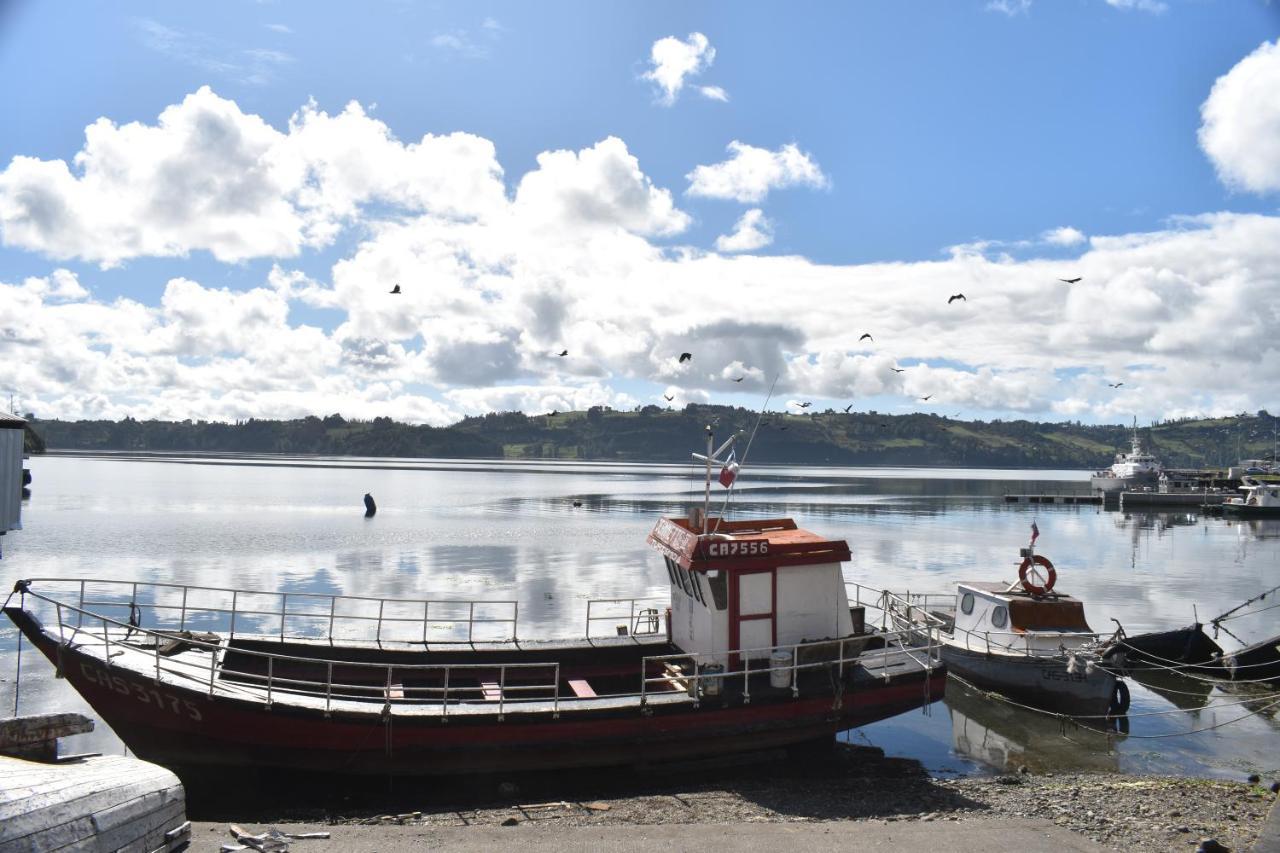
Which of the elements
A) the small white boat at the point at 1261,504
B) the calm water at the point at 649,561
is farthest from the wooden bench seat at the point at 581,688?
the small white boat at the point at 1261,504

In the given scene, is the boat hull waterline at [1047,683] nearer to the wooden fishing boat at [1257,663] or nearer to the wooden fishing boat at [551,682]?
the wooden fishing boat at [551,682]

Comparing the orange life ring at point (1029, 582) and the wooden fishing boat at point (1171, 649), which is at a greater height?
the orange life ring at point (1029, 582)

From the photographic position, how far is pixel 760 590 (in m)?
16.7

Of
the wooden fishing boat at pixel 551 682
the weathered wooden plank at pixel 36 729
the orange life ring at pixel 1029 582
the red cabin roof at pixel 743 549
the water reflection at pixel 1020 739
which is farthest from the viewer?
the orange life ring at pixel 1029 582

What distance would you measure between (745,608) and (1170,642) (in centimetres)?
1719

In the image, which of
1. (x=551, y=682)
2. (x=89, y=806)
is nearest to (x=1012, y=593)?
(x=551, y=682)

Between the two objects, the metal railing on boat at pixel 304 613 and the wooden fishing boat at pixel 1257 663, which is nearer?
the wooden fishing boat at pixel 1257 663

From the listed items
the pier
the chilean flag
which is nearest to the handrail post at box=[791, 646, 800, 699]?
the chilean flag

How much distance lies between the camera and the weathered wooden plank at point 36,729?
405 inches

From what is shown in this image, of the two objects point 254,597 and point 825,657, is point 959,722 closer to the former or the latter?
point 825,657

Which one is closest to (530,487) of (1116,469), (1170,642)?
(1116,469)

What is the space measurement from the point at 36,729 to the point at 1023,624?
71.3 ft

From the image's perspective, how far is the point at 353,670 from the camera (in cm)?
1775

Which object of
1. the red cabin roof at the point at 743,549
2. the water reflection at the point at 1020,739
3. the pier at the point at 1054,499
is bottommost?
the pier at the point at 1054,499
